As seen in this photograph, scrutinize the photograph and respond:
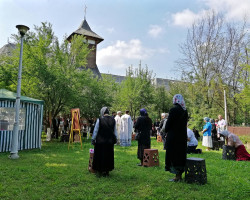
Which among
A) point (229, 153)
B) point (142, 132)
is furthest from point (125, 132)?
point (229, 153)

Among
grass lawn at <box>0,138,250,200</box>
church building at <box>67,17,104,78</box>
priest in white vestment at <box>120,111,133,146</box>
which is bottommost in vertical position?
grass lawn at <box>0,138,250,200</box>

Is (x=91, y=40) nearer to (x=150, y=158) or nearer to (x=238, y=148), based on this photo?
(x=238, y=148)

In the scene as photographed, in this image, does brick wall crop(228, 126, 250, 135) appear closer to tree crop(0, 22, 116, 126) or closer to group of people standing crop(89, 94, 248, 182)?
tree crop(0, 22, 116, 126)

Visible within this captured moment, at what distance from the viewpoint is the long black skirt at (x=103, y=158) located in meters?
5.60

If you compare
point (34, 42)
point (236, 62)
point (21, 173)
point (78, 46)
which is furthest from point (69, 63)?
point (236, 62)

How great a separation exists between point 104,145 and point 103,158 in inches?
12.6

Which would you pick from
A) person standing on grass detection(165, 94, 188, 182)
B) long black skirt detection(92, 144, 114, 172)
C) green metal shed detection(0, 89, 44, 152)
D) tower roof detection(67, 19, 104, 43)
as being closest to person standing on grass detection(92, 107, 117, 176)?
long black skirt detection(92, 144, 114, 172)

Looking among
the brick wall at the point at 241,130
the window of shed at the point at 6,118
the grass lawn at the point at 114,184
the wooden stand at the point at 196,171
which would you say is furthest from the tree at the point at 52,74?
the brick wall at the point at 241,130

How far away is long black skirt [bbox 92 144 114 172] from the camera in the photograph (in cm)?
560

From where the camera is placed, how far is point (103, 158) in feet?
18.4

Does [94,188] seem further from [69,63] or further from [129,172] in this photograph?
[69,63]

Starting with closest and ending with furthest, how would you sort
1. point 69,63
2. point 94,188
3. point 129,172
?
point 94,188, point 129,172, point 69,63

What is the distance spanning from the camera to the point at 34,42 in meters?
13.8

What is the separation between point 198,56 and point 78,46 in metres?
12.0
